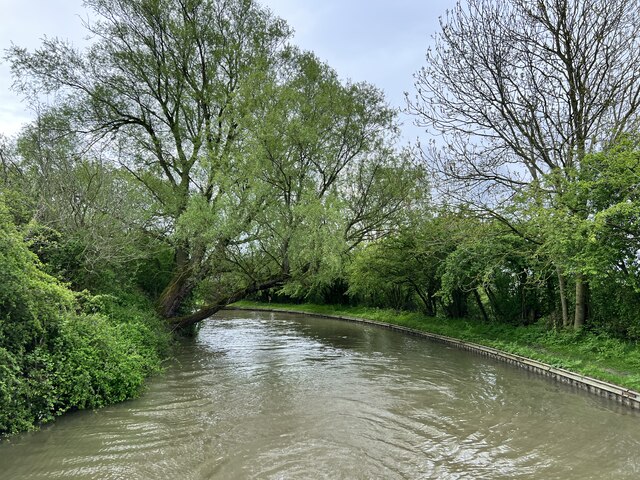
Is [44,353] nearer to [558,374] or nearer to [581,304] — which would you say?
[558,374]

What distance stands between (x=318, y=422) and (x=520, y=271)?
11117 millimetres

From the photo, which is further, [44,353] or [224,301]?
[224,301]

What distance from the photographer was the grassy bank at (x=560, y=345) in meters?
9.68

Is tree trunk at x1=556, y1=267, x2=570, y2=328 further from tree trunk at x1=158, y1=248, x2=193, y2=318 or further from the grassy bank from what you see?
tree trunk at x1=158, y1=248, x2=193, y2=318

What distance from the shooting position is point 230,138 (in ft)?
48.4

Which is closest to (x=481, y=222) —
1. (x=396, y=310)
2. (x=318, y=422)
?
(x=318, y=422)

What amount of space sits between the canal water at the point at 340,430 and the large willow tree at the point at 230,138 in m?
4.16

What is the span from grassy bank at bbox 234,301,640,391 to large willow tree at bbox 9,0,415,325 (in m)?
5.67

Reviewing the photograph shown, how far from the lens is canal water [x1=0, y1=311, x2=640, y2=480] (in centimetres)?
544

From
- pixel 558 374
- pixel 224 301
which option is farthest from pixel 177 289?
pixel 558 374

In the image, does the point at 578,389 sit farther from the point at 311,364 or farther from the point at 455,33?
the point at 455,33

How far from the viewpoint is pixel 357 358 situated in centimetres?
1365

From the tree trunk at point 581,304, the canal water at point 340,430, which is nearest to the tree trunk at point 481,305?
the tree trunk at point 581,304

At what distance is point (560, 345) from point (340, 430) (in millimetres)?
8900
